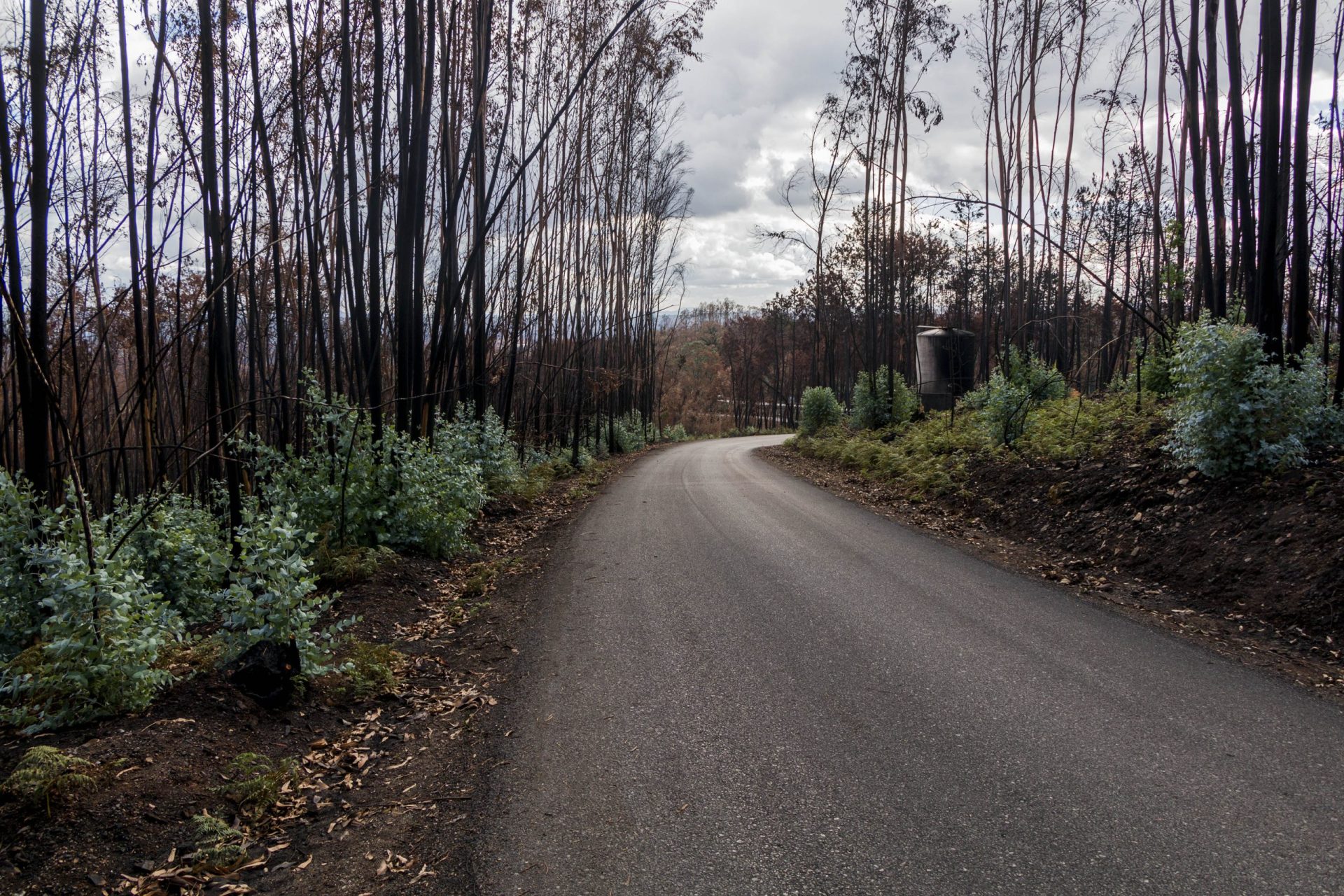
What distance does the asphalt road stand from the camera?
282 cm

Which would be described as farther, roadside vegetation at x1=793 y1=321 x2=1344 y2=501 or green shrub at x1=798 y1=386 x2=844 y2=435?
green shrub at x1=798 y1=386 x2=844 y2=435

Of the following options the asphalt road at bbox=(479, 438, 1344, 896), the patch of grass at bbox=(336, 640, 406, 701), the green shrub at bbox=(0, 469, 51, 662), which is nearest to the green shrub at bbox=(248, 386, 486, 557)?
the patch of grass at bbox=(336, 640, 406, 701)

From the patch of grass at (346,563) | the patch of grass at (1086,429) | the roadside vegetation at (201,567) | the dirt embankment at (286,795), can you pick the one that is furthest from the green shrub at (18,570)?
the patch of grass at (1086,429)

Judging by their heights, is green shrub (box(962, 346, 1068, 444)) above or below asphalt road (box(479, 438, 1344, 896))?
above

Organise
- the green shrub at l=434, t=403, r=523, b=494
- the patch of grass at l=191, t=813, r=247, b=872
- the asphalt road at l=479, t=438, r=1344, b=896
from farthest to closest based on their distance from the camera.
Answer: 1. the green shrub at l=434, t=403, r=523, b=494
2. the patch of grass at l=191, t=813, r=247, b=872
3. the asphalt road at l=479, t=438, r=1344, b=896

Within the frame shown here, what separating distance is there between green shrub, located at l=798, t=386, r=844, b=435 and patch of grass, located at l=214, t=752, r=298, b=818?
25.2m

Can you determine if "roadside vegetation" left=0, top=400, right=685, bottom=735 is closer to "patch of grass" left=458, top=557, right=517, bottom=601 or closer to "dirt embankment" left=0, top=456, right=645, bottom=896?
"dirt embankment" left=0, top=456, right=645, bottom=896

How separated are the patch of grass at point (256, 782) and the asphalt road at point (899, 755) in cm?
97

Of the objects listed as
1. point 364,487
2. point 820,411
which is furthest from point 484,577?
point 820,411

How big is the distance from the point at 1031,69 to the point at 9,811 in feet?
84.4

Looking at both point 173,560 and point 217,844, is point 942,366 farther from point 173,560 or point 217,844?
point 217,844

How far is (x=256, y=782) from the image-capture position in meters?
3.44

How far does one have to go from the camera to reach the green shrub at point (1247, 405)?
7383 mm

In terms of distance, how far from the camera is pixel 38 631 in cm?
452
